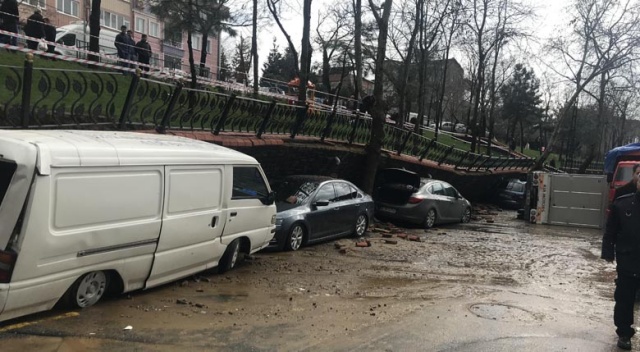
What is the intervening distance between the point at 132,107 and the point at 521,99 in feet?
180

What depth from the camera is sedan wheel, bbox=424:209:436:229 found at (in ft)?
49.7

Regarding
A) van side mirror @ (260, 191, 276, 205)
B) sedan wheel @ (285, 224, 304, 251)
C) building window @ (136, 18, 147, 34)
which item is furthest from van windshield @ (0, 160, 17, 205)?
building window @ (136, 18, 147, 34)

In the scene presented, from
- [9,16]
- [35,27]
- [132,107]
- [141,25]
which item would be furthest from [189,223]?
[141,25]

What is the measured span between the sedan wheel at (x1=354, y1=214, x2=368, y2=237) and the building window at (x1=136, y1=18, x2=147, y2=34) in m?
48.8

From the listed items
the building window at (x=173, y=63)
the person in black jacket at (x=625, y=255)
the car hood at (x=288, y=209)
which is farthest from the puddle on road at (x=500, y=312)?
the building window at (x=173, y=63)

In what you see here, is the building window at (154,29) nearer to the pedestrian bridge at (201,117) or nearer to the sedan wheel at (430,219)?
the pedestrian bridge at (201,117)

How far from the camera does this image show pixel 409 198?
582 inches

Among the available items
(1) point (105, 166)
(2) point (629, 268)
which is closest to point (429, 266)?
(2) point (629, 268)

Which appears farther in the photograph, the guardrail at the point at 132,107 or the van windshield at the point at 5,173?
the guardrail at the point at 132,107

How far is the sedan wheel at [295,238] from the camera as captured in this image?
381 inches

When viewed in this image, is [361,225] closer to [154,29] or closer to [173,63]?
[173,63]

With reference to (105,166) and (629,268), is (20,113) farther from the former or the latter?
(629,268)

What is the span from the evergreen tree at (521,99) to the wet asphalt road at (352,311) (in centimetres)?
5088

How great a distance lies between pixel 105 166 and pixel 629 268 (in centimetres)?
532
